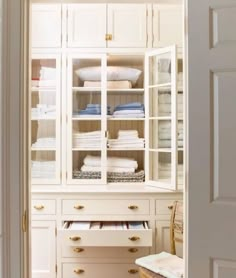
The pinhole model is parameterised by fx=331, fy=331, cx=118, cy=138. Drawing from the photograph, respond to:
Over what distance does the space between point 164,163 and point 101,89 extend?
84 cm

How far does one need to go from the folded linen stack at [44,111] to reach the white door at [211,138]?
5.61 ft

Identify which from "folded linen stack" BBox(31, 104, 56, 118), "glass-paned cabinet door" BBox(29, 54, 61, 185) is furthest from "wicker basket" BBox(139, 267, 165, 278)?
"folded linen stack" BBox(31, 104, 56, 118)

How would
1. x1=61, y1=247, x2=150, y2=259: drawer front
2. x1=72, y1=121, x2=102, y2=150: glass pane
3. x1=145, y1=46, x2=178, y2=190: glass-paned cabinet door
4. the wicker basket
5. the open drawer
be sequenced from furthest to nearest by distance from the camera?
x1=72, y1=121, x2=102, y2=150: glass pane → x1=145, y1=46, x2=178, y2=190: glass-paned cabinet door → x1=61, y1=247, x2=150, y2=259: drawer front → the open drawer → the wicker basket

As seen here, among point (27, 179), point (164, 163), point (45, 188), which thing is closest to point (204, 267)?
point (27, 179)

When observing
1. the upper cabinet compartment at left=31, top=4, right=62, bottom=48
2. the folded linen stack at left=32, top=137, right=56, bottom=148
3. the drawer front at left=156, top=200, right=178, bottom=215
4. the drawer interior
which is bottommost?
the drawer interior

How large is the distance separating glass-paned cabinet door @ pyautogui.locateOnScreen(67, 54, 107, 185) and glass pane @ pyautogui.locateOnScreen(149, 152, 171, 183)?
1.37 feet

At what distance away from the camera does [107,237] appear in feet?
7.89

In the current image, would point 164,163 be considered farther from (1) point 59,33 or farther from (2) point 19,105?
(2) point 19,105

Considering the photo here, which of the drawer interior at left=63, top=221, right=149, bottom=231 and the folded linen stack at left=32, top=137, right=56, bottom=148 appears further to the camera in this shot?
the folded linen stack at left=32, top=137, right=56, bottom=148

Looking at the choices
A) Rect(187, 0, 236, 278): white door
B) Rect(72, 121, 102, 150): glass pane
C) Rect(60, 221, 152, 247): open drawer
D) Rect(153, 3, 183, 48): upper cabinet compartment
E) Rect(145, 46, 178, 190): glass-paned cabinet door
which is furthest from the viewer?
Rect(72, 121, 102, 150): glass pane

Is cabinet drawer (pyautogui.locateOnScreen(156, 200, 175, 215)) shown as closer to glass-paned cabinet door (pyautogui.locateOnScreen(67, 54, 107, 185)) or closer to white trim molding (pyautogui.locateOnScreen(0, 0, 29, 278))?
glass-paned cabinet door (pyautogui.locateOnScreen(67, 54, 107, 185))

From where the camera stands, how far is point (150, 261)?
2.29 metres

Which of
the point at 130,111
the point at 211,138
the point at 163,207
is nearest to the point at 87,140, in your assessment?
the point at 130,111

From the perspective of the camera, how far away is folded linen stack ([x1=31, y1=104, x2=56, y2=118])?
2871 mm
